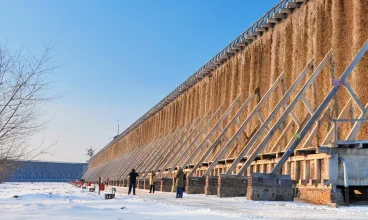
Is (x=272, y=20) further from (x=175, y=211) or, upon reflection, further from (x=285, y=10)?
(x=175, y=211)

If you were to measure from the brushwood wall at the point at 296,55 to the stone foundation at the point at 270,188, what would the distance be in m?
4.88

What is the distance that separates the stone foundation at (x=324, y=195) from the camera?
15.3 meters

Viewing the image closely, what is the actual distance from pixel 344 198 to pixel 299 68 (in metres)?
11.6

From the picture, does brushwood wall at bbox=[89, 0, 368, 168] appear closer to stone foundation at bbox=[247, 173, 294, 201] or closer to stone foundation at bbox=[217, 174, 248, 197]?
stone foundation at bbox=[217, 174, 248, 197]

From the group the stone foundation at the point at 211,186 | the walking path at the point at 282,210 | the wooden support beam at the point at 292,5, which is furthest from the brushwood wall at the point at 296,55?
the walking path at the point at 282,210

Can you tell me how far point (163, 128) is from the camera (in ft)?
201

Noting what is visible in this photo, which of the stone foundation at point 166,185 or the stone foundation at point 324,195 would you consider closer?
the stone foundation at point 324,195

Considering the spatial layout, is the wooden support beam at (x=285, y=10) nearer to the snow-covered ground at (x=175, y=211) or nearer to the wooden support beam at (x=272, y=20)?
the wooden support beam at (x=272, y=20)

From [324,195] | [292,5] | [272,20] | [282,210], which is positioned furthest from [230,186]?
[272,20]

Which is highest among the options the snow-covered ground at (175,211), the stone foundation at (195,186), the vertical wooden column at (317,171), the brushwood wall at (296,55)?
the brushwood wall at (296,55)

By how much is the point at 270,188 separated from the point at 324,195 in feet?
7.24

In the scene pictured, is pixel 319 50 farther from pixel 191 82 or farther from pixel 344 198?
pixel 191 82

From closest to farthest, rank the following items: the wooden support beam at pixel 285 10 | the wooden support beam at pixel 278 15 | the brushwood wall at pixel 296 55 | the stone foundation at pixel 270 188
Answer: the stone foundation at pixel 270 188 < the brushwood wall at pixel 296 55 < the wooden support beam at pixel 285 10 < the wooden support beam at pixel 278 15

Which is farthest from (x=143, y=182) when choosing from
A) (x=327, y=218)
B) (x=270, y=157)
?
(x=327, y=218)
